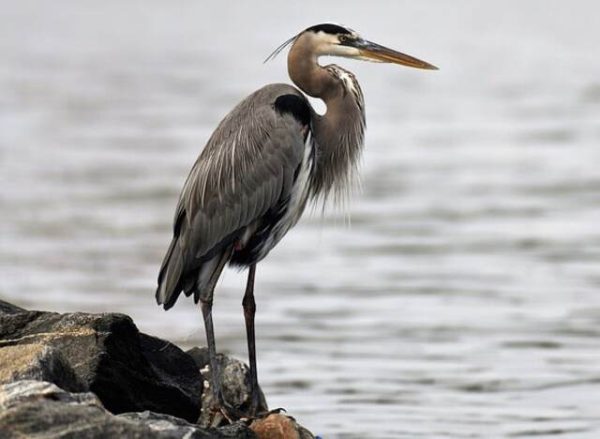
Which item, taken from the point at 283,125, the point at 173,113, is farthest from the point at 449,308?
the point at 173,113

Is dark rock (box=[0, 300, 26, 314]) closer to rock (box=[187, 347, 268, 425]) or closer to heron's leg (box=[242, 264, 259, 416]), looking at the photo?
rock (box=[187, 347, 268, 425])

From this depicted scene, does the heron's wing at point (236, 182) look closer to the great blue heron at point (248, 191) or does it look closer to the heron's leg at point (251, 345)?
the great blue heron at point (248, 191)

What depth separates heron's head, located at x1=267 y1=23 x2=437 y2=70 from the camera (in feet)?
27.0

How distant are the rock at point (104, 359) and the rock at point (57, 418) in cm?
47

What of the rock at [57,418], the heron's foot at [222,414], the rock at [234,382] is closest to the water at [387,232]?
the rock at [234,382]

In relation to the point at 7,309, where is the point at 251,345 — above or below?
below

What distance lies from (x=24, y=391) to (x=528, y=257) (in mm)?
8527

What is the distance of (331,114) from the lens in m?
8.30

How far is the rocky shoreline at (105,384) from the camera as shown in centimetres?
598

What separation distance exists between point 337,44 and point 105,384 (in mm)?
2228

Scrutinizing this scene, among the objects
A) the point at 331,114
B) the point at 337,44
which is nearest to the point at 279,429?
the point at 331,114

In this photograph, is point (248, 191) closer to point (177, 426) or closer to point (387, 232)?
point (177, 426)

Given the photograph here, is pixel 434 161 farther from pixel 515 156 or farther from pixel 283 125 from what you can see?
pixel 283 125

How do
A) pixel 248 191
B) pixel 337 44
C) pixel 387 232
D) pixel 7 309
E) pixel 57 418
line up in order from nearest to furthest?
1. pixel 57 418
2. pixel 7 309
3. pixel 248 191
4. pixel 337 44
5. pixel 387 232
